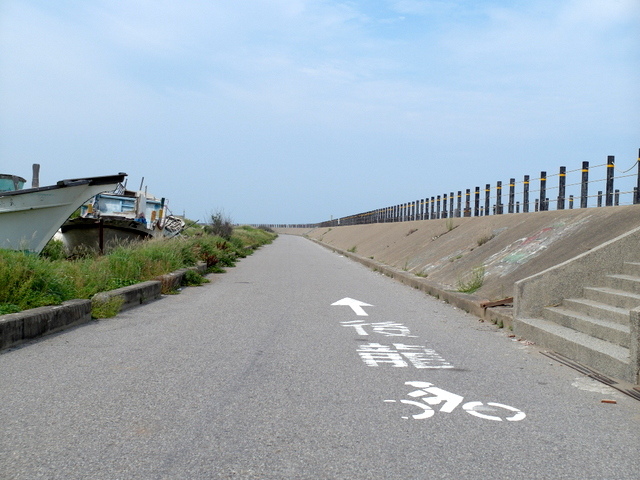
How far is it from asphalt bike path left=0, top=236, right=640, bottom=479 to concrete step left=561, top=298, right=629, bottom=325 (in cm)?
100

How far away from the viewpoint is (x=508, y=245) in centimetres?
1470

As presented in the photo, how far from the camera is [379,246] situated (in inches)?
1293

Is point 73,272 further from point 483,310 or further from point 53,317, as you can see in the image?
point 483,310

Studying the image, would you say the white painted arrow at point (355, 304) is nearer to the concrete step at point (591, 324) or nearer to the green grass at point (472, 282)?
the green grass at point (472, 282)

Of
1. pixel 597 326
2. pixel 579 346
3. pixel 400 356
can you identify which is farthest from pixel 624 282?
pixel 400 356

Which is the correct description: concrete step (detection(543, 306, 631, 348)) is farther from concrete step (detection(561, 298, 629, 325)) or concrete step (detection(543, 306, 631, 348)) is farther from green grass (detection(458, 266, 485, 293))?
green grass (detection(458, 266, 485, 293))

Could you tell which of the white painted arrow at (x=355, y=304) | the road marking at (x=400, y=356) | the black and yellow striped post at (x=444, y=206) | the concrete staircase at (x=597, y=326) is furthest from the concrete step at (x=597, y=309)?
the black and yellow striped post at (x=444, y=206)

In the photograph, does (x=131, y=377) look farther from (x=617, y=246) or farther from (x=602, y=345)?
(x=617, y=246)

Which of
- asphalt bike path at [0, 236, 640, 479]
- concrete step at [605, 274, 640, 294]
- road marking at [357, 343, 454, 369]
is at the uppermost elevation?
concrete step at [605, 274, 640, 294]

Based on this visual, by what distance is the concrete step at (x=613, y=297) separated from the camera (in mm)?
7402

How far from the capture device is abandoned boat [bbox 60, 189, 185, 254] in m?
22.1

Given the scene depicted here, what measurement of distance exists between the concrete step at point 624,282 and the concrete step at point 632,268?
0.07 metres

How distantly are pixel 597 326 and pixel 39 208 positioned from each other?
13.6 meters

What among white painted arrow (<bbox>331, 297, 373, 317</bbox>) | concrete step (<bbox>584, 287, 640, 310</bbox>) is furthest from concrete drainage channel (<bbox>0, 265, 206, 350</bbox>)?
concrete step (<bbox>584, 287, 640, 310</bbox>)
